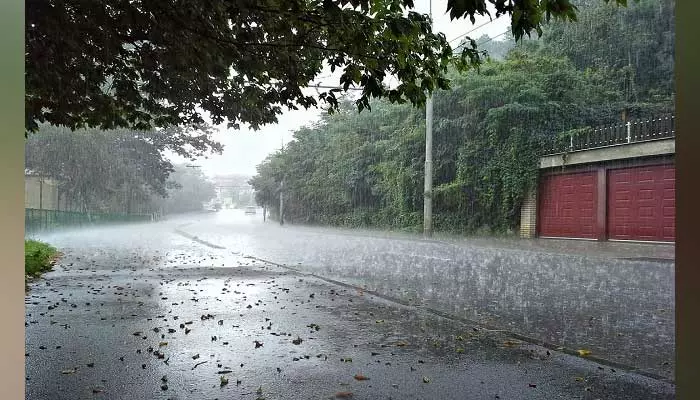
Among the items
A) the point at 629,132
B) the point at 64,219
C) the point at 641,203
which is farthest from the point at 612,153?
the point at 64,219

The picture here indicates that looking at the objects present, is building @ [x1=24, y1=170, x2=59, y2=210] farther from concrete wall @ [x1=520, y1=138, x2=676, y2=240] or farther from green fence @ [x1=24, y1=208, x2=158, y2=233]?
concrete wall @ [x1=520, y1=138, x2=676, y2=240]

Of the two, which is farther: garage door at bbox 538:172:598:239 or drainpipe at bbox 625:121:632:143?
garage door at bbox 538:172:598:239

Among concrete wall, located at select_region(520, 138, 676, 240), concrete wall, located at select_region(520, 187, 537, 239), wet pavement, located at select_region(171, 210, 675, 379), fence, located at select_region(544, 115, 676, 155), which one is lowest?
wet pavement, located at select_region(171, 210, 675, 379)

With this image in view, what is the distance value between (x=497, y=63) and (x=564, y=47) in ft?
9.28

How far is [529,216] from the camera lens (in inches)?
866

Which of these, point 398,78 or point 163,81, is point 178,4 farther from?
point 163,81

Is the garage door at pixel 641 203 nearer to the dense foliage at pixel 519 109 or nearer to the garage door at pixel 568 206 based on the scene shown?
the garage door at pixel 568 206

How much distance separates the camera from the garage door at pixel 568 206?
1911 cm

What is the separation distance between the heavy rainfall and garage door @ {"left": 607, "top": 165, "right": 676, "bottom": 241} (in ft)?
0.20

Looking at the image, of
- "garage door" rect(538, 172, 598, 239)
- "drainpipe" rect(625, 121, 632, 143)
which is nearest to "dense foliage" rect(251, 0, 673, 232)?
"garage door" rect(538, 172, 598, 239)

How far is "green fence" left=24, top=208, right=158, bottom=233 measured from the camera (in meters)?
26.0

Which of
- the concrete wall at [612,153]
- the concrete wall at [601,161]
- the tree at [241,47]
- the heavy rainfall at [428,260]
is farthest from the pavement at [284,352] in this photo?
the concrete wall at [612,153]

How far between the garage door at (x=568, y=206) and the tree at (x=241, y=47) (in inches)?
570

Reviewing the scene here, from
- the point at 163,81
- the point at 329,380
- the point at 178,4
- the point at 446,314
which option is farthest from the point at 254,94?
the point at 329,380
